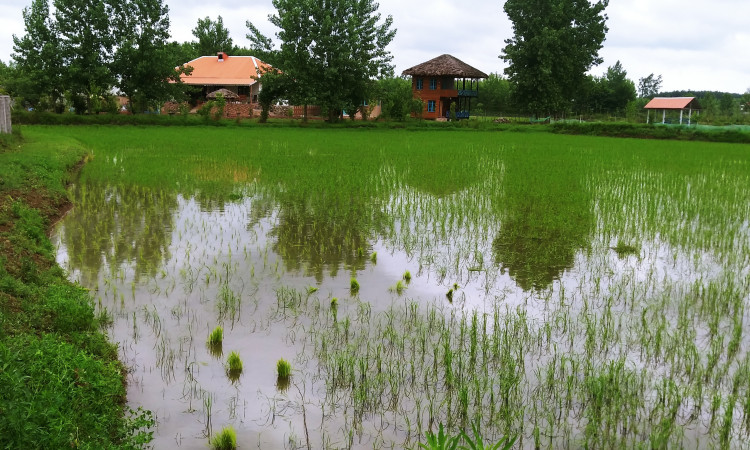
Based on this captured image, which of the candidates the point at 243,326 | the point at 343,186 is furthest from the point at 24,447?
the point at 343,186

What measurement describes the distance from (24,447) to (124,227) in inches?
257

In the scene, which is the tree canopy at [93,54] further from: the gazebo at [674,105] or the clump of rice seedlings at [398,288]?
the gazebo at [674,105]

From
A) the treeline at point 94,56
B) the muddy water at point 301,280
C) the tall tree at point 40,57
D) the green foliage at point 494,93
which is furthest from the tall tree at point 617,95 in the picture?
the muddy water at point 301,280

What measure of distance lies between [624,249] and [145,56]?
109 feet

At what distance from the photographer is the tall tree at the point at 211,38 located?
58.3 meters

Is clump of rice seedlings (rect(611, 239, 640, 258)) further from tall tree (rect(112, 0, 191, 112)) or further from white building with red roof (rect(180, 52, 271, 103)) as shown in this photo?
white building with red roof (rect(180, 52, 271, 103))

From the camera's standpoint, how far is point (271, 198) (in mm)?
11578

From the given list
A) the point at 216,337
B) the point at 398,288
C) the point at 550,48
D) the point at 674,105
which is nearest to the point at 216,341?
the point at 216,337

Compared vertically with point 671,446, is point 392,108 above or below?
above

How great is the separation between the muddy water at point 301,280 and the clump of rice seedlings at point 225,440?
0.35 ft

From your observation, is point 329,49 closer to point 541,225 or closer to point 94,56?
point 94,56

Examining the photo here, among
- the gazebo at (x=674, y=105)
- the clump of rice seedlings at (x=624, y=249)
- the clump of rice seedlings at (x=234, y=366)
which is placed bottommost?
the clump of rice seedlings at (x=234, y=366)

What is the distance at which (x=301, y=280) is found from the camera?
6.55 metres

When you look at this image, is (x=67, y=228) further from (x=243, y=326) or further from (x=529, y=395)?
(x=529, y=395)
